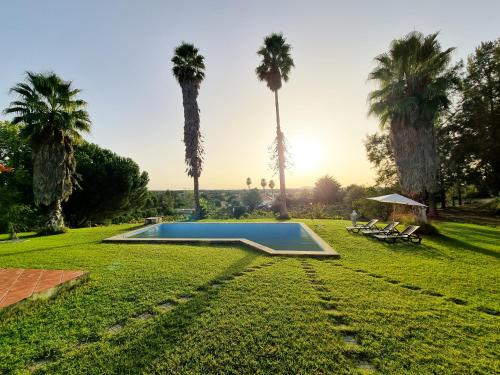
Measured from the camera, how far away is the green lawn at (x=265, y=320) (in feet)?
9.27

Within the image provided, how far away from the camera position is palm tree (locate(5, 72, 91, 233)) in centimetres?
1304

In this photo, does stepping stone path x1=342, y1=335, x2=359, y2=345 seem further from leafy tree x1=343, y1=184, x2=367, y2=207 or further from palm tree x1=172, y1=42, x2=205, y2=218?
leafy tree x1=343, y1=184, x2=367, y2=207

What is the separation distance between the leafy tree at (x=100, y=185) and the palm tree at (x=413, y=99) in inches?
941

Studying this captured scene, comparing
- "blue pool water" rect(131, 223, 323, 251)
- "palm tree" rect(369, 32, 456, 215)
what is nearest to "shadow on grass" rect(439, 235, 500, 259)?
"palm tree" rect(369, 32, 456, 215)

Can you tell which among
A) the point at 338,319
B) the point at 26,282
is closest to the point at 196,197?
the point at 26,282

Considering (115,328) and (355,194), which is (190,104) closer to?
(355,194)

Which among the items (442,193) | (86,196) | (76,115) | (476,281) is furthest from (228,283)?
(442,193)

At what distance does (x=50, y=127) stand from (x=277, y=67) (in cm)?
1643

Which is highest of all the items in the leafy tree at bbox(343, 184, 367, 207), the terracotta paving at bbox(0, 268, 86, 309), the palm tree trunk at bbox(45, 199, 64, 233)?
the leafy tree at bbox(343, 184, 367, 207)

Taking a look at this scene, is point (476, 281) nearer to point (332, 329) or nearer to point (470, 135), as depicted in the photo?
point (332, 329)

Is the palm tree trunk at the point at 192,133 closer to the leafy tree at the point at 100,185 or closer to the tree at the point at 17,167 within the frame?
the leafy tree at the point at 100,185

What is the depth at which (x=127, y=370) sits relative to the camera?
2701mm

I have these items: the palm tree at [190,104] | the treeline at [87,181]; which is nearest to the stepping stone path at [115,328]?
the palm tree at [190,104]

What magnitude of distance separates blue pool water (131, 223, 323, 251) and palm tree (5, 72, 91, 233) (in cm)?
562
